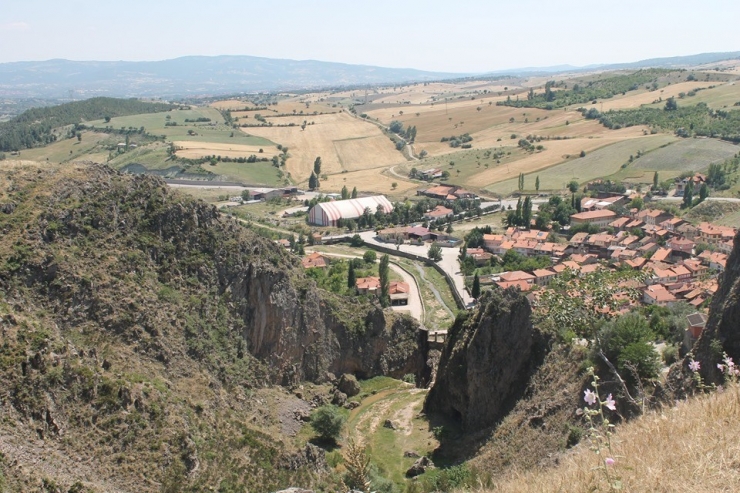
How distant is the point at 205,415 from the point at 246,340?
11.6 meters

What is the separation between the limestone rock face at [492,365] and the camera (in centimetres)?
3991

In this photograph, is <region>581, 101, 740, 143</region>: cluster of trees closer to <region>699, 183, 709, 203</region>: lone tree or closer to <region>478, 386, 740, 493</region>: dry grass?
<region>699, 183, 709, 203</region>: lone tree

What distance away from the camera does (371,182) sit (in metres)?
163

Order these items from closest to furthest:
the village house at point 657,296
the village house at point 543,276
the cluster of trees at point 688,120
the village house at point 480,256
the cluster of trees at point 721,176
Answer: the village house at point 657,296 → the village house at point 543,276 → the village house at point 480,256 → the cluster of trees at point 721,176 → the cluster of trees at point 688,120

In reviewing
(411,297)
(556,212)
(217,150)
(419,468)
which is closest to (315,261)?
(411,297)

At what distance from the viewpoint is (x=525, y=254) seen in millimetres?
93938

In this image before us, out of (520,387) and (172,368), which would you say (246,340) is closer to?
(172,368)

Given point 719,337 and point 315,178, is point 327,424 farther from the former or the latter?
point 315,178

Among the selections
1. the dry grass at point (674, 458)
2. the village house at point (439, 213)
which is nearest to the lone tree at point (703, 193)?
the village house at point (439, 213)

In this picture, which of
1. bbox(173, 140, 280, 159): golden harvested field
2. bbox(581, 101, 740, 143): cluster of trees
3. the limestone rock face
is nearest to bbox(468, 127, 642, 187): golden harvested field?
bbox(581, 101, 740, 143): cluster of trees

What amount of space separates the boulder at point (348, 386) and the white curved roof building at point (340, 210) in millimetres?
71376

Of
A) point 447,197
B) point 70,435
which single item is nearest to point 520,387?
point 70,435

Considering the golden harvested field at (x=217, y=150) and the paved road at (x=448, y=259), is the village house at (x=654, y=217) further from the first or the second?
the golden harvested field at (x=217, y=150)

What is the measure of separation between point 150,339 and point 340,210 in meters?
86.2
